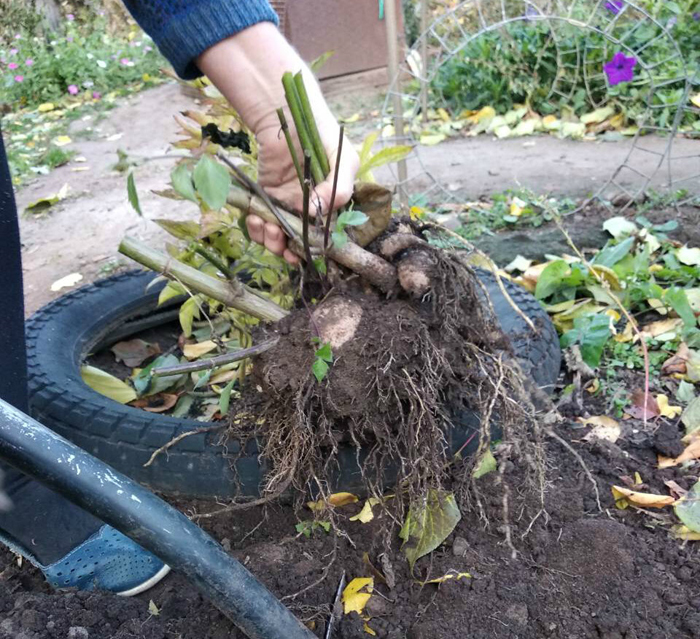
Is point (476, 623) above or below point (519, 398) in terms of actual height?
below

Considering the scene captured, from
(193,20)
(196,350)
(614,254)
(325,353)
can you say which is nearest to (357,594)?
(325,353)

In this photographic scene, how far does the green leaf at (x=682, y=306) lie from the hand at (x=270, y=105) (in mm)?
1137

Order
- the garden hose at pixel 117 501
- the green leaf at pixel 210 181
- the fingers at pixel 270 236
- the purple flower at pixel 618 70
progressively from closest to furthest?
the garden hose at pixel 117 501
the green leaf at pixel 210 181
the fingers at pixel 270 236
the purple flower at pixel 618 70

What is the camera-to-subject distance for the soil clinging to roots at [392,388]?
1.44 meters

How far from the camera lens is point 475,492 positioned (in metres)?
1.49

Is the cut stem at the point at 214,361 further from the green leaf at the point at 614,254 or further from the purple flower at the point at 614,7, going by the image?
the purple flower at the point at 614,7

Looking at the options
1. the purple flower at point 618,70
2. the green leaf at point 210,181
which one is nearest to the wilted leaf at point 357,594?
the green leaf at point 210,181

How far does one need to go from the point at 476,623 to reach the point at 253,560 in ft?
1.60

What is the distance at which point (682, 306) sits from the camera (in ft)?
6.81

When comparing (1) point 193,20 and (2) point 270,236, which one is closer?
(1) point 193,20

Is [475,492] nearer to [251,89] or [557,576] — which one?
[557,576]

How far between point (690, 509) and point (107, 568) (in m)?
1.28

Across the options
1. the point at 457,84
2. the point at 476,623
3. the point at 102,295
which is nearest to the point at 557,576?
the point at 476,623

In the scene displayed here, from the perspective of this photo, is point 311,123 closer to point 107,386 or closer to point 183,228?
point 183,228
